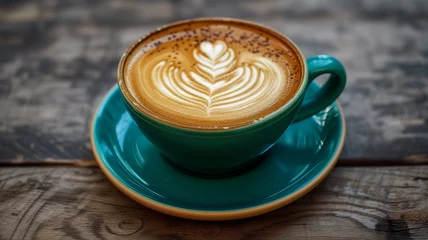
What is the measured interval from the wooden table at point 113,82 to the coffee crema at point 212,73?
154 millimetres

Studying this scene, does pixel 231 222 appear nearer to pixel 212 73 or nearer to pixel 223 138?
pixel 223 138

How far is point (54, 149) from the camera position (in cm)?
86

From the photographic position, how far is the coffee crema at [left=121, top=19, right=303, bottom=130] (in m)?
0.70

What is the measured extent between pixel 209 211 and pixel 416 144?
417mm

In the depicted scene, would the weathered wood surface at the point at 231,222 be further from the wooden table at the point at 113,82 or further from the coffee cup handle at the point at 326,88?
the coffee cup handle at the point at 326,88

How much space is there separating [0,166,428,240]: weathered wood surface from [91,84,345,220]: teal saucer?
0.04 meters

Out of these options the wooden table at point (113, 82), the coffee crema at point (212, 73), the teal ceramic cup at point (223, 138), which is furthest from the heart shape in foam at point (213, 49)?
the wooden table at point (113, 82)

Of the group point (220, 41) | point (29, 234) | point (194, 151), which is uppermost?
point (220, 41)

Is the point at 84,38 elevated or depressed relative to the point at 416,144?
elevated

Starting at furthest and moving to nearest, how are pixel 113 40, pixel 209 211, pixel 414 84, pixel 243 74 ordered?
pixel 113 40 → pixel 414 84 → pixel 243 74 → pixel 209 211

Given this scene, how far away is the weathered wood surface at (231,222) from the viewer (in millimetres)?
687

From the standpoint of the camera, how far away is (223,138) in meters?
0.65

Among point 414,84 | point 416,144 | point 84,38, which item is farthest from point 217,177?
point 84,38

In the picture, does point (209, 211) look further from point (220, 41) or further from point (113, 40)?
point (113, 40)
